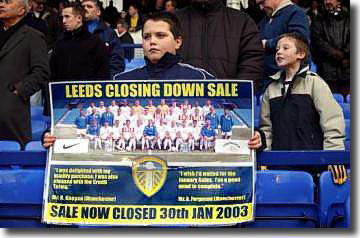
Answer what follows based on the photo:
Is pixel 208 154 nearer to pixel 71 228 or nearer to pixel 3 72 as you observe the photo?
pixel 71 228

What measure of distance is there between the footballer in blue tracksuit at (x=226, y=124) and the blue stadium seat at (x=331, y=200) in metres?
0.49

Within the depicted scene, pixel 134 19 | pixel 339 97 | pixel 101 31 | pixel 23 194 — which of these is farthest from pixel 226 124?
pixel 134 19

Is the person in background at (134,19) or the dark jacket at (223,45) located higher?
the person in background at (134,19)

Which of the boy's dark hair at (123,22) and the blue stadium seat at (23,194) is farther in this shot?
the boy's dark hair at (123,22)

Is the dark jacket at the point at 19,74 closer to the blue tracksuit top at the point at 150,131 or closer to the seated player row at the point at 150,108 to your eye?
the seated player row at the point at 150,108

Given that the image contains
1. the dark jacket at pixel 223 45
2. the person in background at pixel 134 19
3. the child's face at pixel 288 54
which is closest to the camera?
the child's face at pixel 288 54

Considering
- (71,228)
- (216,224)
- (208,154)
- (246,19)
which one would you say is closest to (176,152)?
(208,154)

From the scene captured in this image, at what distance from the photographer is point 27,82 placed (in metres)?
4.21

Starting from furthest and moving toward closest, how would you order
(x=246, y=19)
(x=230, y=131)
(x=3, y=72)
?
(x=3, y=72)
(x=246, y=19)
(x=230, y=131)

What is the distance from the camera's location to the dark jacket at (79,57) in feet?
14.9

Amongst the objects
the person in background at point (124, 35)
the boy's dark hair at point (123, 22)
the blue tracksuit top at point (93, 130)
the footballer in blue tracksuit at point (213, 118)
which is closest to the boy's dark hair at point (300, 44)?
the footballer in blue tracksuit at point (213, 118)

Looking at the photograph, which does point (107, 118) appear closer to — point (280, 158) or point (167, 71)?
point (167, 71)

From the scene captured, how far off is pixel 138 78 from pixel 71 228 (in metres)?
0.77

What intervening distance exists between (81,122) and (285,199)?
39.6 inches
